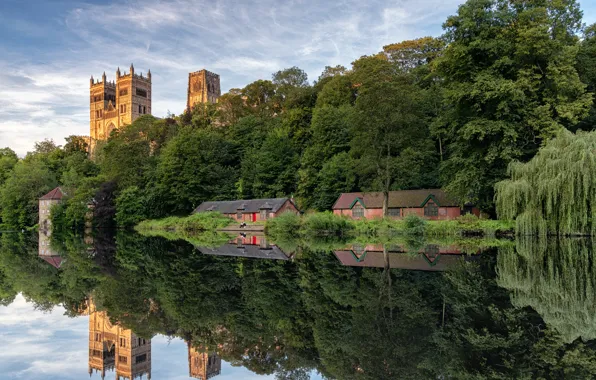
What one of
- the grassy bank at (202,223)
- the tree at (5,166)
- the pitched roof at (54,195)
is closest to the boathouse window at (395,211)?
the grassy bank at (202,223)

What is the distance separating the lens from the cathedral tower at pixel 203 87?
11488 cm

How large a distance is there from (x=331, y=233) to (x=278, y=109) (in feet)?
123

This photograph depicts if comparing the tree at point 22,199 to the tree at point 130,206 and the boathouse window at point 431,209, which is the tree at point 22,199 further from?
the boathouse window at point 431,209

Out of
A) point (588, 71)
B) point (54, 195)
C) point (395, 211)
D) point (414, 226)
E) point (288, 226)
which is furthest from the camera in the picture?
point (54, 195)

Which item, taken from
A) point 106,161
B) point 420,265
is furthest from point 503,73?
point 106,161

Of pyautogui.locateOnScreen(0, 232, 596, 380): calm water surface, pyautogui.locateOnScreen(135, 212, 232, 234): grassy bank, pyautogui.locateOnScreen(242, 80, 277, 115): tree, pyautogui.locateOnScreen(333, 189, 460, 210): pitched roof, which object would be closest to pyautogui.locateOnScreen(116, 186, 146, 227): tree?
pyautogui.locateOnScreen(135, 212, 232, 234): grassy bank

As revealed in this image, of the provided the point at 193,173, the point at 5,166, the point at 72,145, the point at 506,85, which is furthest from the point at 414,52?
the point at 72,145

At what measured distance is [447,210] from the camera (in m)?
43.3

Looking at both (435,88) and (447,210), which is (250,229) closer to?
(447,210)

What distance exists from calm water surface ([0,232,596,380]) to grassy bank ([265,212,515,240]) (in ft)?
53.0

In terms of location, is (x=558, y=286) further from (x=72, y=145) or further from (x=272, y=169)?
(x=72, y=145)

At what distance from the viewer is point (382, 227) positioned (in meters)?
33.1

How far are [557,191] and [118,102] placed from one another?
4770 inches

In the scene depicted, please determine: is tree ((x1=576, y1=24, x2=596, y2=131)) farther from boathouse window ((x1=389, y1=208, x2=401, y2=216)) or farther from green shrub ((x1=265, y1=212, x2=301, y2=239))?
→ green shrub ((x1=265, y1=212, x2=301, y2=239))
